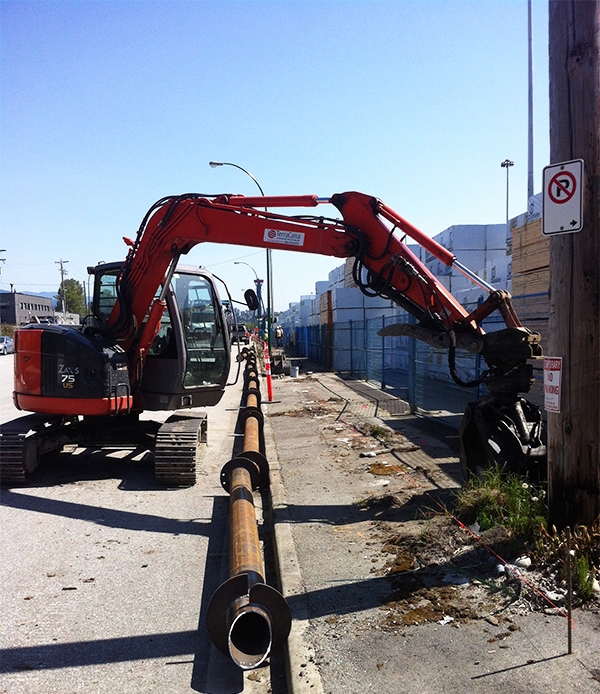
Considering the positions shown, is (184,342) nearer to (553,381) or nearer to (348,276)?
(553,381)

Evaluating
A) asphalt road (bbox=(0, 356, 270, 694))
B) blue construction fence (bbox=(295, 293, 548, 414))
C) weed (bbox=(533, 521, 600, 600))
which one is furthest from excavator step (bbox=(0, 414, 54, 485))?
blue construction fence (bbox=(295, 293, 548, 414))

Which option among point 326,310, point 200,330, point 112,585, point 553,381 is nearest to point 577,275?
point 553,381

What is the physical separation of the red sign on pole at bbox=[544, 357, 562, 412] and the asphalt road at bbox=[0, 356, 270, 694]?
2716 mm

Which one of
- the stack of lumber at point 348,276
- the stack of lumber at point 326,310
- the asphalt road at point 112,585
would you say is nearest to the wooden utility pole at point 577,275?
the asphalt road at point 112,585

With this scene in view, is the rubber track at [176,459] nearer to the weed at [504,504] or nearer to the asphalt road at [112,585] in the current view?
the asphalt road at [112,585]

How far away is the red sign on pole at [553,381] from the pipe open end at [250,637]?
8.36 ft

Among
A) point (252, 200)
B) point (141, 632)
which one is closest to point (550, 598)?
point (141, 632)

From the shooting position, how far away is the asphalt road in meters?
3.42

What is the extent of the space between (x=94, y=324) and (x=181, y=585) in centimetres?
520

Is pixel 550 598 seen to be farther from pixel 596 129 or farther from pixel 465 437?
pixel 596 129

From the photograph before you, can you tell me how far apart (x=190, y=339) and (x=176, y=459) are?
6.22 ft

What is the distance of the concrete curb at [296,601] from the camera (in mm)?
3090

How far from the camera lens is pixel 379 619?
12.0 feet

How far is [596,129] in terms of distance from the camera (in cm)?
409
